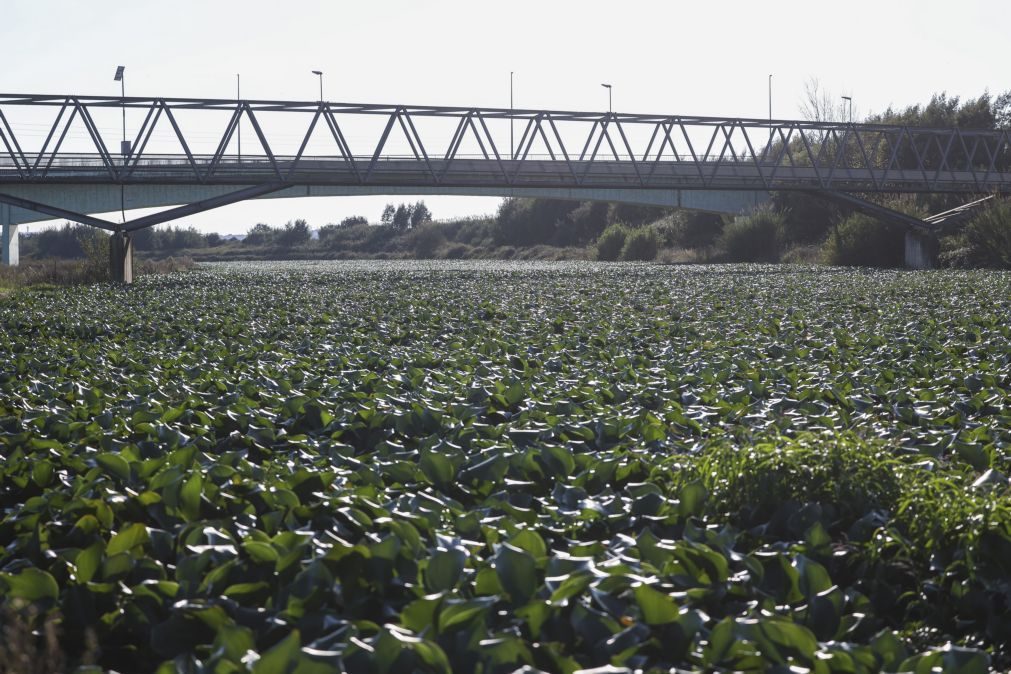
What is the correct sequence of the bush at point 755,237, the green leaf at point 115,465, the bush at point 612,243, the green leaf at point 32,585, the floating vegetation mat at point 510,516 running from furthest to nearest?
the bush at point 612,243
the bush at point 755,237
the green leaf at point 115,465
the green leaf at point 32,585
the floating vegetation mat at point 510,516

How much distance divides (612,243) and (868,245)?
21.3 metres

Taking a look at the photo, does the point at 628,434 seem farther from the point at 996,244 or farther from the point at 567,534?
the point at 996,244

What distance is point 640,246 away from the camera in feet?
194

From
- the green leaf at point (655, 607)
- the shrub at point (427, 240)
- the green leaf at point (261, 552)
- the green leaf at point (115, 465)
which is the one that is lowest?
the green leaf at point (655, 607)

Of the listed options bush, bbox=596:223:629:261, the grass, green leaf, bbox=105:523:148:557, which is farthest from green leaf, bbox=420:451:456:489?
bush, bbox=596:223:629:261

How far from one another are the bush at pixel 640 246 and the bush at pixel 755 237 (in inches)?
304

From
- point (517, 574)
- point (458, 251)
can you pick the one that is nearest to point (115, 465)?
point (517, 574)

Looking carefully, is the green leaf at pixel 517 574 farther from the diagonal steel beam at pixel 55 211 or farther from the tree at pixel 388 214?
the tree at pixel 388 214

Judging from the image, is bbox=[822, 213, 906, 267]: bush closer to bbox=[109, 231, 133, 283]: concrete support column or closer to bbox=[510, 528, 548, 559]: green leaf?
bbox=[109, 231, 133, 283]: concrete support column

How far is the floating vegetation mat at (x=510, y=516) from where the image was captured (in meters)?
3.47

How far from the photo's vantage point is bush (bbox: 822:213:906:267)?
140ft

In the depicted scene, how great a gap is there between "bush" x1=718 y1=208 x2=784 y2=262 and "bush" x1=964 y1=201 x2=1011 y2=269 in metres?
13.1

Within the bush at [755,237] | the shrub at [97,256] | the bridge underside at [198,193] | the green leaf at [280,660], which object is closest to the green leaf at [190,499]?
the green leaf at [280,660]

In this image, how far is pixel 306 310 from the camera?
61.9ft
